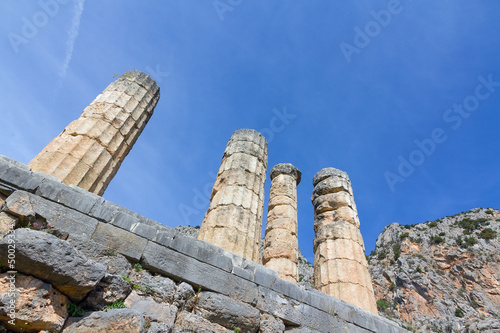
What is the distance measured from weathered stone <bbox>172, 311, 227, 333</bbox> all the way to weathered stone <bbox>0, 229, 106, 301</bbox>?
122 cm

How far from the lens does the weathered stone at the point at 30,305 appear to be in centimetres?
293

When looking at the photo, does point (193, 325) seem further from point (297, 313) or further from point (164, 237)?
point (297, 313)

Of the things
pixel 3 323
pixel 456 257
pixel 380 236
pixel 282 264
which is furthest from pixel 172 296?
pixel 380 236

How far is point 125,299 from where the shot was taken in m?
3.75

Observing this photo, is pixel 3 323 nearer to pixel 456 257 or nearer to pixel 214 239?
pixel 214 239

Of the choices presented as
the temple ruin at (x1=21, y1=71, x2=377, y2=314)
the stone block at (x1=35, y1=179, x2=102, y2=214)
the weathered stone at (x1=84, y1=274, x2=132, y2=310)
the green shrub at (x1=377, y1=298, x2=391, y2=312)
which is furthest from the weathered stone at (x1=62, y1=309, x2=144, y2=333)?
the green shrub at (x1=377, y1=298, x2=391, y2=312)

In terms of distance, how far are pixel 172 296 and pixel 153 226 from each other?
1113mm

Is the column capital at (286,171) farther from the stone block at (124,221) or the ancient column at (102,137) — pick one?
the stone block at (124,221)

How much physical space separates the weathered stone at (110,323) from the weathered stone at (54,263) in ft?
0.87

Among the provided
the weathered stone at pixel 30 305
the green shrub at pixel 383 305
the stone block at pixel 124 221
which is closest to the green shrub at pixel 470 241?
the green shrub at pixel 383 305

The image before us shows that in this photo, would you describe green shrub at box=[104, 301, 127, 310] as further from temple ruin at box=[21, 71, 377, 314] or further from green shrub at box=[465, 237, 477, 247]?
green shrub at box=[465, 237, 477, 247]

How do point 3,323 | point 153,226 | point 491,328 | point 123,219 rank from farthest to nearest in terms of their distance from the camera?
point 491,328 → point 153,226 → point 123,219 → point 3,323

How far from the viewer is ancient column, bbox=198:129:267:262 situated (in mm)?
6342

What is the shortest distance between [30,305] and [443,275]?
5075 cm
